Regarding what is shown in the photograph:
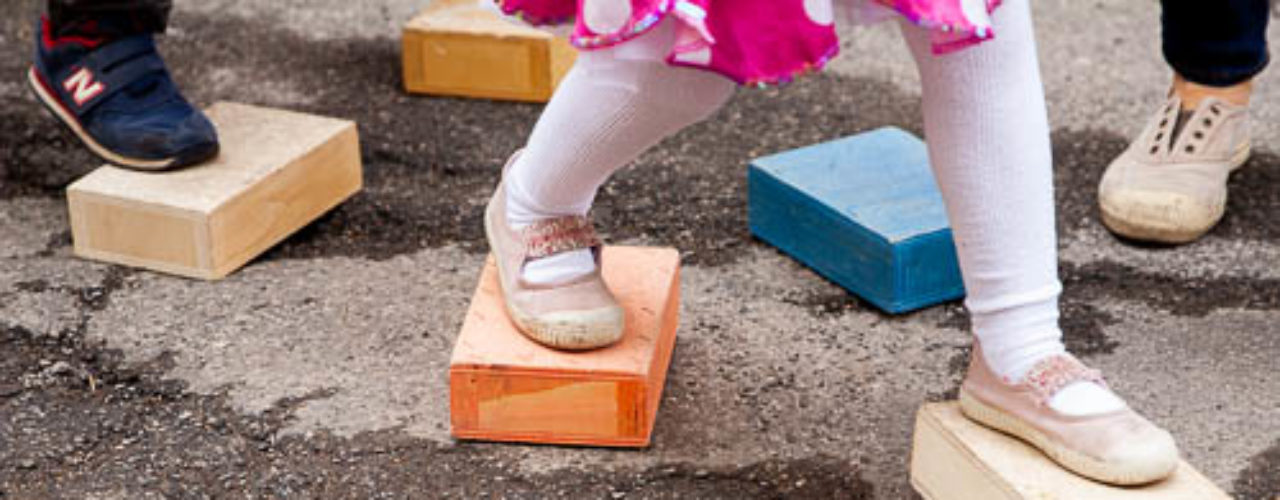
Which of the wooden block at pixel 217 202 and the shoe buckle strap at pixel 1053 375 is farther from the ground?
the shoe buckle strap at pixel 1053 375

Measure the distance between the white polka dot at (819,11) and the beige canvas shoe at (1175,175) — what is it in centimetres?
105

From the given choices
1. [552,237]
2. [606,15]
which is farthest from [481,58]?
[606,15]

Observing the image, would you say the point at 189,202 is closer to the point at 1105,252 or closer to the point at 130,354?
the point at 130,354

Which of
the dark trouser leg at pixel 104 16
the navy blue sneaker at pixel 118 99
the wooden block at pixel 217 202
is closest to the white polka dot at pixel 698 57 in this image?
the wooden block at pixel 217 202

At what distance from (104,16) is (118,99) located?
12cm

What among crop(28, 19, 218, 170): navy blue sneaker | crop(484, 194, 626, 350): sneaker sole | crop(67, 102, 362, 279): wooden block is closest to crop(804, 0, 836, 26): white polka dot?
crop(484, 194, 626, 350): sneaker sole

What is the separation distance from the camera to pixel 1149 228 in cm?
238

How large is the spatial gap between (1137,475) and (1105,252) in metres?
0.85

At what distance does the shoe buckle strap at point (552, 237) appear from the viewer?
1.90 metres

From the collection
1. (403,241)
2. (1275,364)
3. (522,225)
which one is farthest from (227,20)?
(1275,364)

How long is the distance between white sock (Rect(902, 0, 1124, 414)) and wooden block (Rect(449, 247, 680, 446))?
0.38 meters

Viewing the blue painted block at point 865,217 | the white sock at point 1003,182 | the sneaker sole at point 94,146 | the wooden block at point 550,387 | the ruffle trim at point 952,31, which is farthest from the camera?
the sneaker sole at point 94,146

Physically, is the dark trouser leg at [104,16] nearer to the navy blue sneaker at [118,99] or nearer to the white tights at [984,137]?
the navy blue sneaker at [118,99]

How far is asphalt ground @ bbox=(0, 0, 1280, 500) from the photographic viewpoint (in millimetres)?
1865
